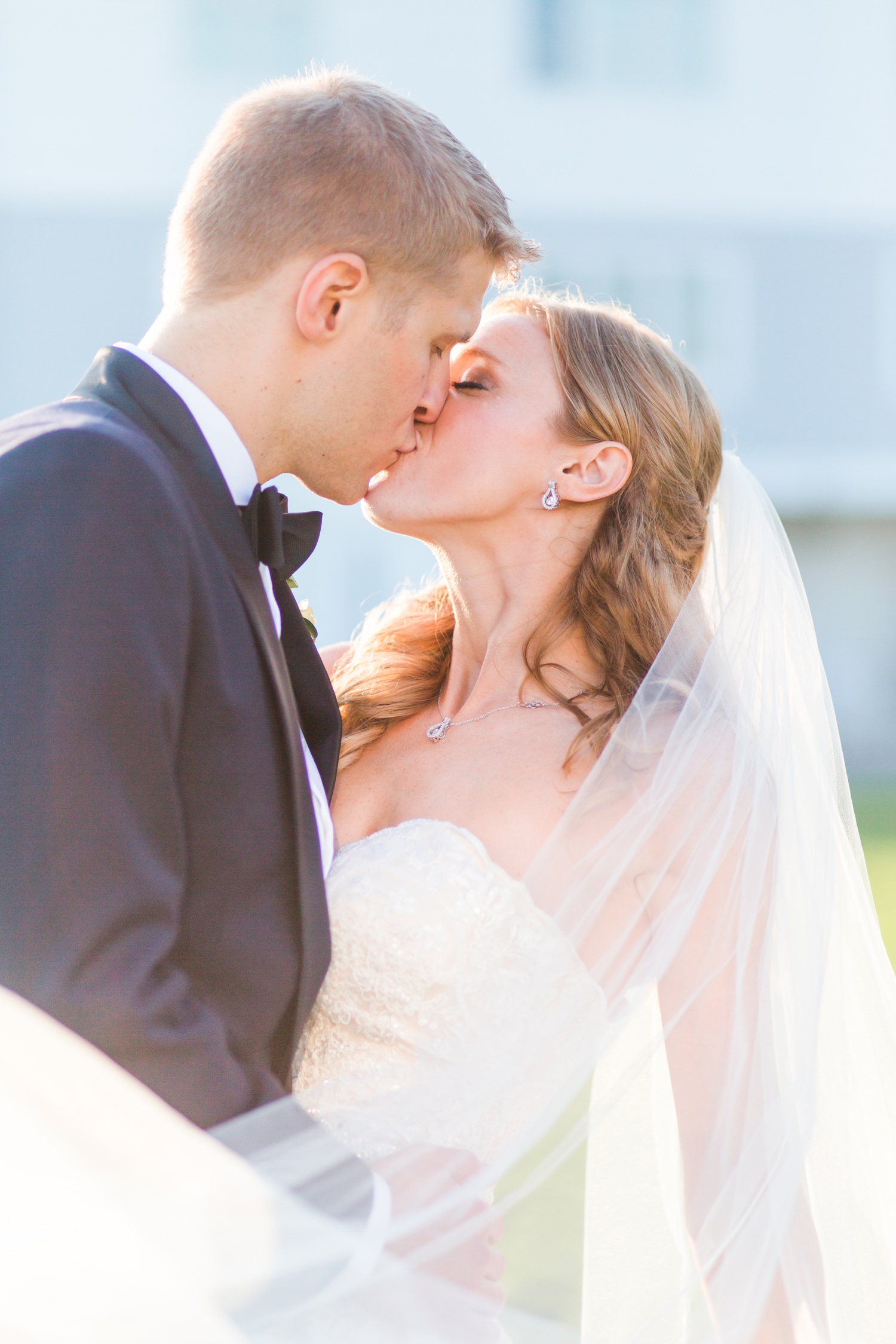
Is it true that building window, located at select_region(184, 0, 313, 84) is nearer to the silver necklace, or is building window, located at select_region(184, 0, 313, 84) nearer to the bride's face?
the bride's face

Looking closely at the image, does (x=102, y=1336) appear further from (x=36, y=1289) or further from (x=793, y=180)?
(x=793, y=180)

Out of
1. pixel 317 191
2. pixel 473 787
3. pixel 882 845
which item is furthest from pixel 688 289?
pixel 317 191

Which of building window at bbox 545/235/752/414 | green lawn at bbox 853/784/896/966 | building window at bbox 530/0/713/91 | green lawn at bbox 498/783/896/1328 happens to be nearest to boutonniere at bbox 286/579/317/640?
green lawn at bbox 498/783/896/1328

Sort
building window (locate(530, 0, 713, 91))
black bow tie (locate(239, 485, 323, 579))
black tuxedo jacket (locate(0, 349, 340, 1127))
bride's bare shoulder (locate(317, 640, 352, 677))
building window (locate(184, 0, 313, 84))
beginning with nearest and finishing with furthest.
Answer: black tuxedo jacket (locate(0, 349, 340, 1127)), black bow tie (locate(239, 485, 323, 579)), bride's bare shoulder (locate(317, 640, 352, 677)), building window (locate(184, 0, 313, 84)), building window (locate(530, 0, 713, 91))

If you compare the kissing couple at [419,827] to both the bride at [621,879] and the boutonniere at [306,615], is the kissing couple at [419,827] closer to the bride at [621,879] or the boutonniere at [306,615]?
the bride at [621,879]

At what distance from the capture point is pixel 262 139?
2.14 m

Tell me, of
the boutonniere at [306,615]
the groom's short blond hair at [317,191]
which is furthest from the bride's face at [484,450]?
the groom's short blond hair at [317,191]

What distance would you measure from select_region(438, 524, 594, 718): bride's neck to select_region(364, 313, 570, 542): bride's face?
4.6 inches

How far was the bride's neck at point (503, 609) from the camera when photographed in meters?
3.00

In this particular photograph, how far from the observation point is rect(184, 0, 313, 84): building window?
46.6 ft

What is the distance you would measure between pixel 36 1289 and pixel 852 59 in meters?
18.0

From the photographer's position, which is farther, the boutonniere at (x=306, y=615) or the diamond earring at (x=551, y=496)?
the diamond earring at (x=551, y=496)

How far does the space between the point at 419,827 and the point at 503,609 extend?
27.9 inches

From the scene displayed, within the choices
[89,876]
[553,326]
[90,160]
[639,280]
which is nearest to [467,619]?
[553,326]
